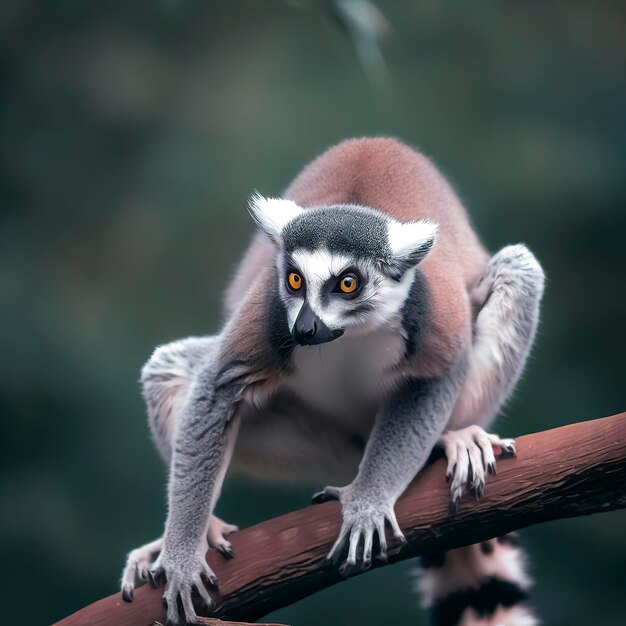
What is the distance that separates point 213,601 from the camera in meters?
2.22

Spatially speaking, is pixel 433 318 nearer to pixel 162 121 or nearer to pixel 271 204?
pixel 271 204

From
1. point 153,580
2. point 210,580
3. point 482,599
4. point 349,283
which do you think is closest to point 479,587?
point 482,599

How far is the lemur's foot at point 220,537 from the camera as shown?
228 cm

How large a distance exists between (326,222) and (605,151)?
258cm

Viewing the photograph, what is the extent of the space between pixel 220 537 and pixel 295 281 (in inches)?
29.3

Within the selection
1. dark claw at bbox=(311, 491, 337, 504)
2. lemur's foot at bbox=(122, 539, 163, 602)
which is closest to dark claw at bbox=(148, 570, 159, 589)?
lemur's foot at bbox=(122, 539, 163, 602)

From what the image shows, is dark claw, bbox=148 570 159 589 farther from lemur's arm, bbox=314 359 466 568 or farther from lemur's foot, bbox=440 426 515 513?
lemur's foot, bbox=440 426 515 513

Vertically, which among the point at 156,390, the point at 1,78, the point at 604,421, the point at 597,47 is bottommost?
the point at 604,421

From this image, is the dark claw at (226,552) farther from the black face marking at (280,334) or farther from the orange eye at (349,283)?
the orange eye at (349,283)

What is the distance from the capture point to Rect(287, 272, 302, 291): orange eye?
2.12m

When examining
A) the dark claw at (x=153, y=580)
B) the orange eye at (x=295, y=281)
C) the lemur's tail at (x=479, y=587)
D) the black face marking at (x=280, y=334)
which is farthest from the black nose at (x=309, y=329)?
the lemur's tail at (x=479, y=587)

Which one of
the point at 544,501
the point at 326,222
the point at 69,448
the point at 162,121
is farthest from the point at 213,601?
the point at 162,121

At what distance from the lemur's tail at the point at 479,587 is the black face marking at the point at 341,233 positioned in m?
1.02

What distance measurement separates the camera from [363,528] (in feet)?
7.11
